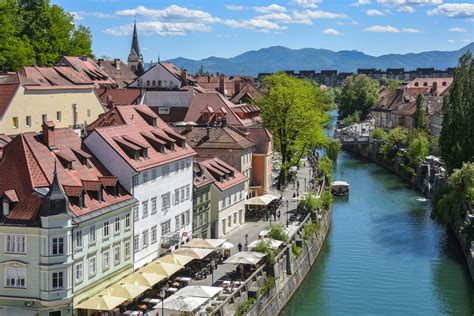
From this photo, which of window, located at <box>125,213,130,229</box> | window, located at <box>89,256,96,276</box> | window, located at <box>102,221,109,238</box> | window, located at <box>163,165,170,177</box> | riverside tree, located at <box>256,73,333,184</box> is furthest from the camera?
riverside tree, located at <box>256,73,333,184</box>

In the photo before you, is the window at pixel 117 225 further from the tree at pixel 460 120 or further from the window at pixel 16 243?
the tree at pixel 460 120

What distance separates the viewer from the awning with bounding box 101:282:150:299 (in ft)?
117

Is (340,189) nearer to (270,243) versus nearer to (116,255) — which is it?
(270,243)

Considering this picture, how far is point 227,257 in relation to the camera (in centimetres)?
4697

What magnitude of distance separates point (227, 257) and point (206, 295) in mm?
10942

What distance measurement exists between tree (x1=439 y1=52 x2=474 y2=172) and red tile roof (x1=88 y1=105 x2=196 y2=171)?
26754mm

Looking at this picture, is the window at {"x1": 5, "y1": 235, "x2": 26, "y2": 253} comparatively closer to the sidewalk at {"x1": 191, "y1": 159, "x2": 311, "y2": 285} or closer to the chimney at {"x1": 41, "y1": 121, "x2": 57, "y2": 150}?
the chimney at {"x1": 41, "y1": 121, "x2": 57, "y2": 150}

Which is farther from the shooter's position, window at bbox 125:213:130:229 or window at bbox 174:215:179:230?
window at bbox 174:215:179:230

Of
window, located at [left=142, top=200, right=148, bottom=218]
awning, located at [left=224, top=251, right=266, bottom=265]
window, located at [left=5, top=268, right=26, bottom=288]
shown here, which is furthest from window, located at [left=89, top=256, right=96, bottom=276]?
awning, located at [left=224, top=251, right=266, bottom=265]

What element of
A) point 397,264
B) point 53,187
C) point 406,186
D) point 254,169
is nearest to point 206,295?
point 53,187

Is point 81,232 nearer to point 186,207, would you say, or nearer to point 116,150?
point 116,150

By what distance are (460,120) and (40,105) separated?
33.4m

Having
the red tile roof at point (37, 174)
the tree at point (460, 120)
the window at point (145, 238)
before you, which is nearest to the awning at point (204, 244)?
the window at point (145, 238)

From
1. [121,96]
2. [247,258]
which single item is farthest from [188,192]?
[121,96]
